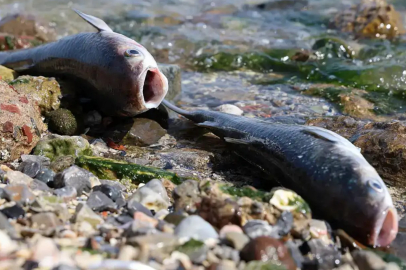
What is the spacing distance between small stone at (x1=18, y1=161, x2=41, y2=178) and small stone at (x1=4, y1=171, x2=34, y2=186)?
0.24 meters

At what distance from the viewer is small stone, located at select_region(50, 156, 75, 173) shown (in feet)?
14.0

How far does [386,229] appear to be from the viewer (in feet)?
11.2

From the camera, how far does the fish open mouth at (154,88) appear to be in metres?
5.12

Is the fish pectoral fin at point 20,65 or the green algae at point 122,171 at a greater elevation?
the green algae at point 122,171

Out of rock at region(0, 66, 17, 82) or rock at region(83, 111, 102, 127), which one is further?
rock at region(0, 66, 17, 82)

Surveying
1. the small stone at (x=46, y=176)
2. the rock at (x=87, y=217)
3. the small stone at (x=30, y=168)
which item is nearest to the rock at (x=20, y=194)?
the rock at (x=87, y=217)

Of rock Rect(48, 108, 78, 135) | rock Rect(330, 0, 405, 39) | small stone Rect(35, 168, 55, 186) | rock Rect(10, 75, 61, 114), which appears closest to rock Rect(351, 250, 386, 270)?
small stone Rect(35, 168, 55, 186)

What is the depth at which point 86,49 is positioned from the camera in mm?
5664

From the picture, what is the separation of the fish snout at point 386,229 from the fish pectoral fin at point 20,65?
512 centimetres

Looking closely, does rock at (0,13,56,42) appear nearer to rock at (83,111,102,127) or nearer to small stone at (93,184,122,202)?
rock at (83,111,102,127)

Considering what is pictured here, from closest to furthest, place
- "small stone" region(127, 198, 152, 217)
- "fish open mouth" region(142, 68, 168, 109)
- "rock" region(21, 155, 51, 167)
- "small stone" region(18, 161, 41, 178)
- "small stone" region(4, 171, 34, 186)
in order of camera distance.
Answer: "small stone" region(127, 198, 152, 217)
"small stone" region(4, 171, 34, 186)
"small stone" region(18, 161, 41, 178)
"rock" region(21, 155, 51, 167)
"fish open mouth" region(142, 68, 168, 109)

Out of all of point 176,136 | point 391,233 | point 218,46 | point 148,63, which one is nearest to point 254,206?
point 391,233

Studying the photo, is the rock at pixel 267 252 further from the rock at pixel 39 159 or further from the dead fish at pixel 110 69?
the dead fish at pixel 110 69

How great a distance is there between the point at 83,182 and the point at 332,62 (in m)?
7.10
